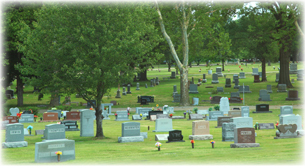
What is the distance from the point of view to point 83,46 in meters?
17.2

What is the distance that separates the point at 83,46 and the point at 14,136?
16.8ft

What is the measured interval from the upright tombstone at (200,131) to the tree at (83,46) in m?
4.20

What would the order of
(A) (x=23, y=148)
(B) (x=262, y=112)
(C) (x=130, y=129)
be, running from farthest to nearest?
(B) (x=262, y=112) < (C) (x=130, y=129) < (A) (x=23, y=148)

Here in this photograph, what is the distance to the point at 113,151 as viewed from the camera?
13617 mm

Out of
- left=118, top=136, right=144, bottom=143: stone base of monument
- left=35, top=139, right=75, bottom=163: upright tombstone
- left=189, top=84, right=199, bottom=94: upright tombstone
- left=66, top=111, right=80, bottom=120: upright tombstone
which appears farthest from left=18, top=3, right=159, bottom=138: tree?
left=189, top=84, right=199, bottom=94: upright tombstone

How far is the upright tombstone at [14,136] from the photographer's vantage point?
1503 centimetres

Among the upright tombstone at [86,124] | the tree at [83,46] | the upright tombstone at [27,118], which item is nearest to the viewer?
the tree at [83,46]

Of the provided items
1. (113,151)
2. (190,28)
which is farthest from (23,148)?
(190,28)

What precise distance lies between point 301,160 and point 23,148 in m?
10.5

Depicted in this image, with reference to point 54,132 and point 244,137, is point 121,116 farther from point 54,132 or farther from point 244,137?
point 244,137

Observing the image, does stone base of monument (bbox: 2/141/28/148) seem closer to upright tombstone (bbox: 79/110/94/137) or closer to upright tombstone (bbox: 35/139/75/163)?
upright tombstone (bbox: 79/110/94/137)

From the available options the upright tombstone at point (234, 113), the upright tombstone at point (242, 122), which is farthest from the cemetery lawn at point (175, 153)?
the upright tombstone at point (234, 113)

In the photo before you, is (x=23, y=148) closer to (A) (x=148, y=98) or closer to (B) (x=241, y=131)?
(B) (x=241, y=131)

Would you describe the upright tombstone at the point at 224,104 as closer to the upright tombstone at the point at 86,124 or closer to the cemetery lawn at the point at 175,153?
the cemetery lawn at the point at 175,153
